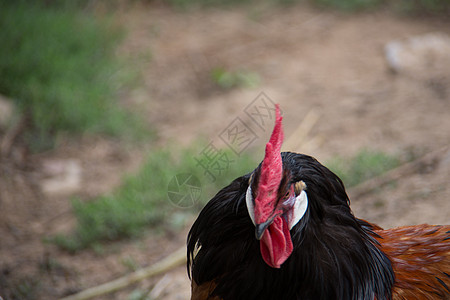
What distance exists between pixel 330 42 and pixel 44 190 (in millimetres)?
3998

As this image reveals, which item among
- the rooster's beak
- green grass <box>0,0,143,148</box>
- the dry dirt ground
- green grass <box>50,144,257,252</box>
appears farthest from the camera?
green grass <box>0,0,143,148</box>

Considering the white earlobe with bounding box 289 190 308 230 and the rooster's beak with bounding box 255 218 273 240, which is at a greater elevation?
the rooster's beak with bounding box 255 218 273 240

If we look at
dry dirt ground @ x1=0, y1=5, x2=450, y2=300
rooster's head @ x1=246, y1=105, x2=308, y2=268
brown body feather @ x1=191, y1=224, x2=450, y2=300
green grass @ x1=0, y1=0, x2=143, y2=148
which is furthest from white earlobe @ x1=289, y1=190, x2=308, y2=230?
green grass @ x1=0, y1=0, x2=143, y2=148

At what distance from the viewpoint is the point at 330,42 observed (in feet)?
19.7

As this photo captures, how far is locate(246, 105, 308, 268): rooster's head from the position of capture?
4.97 feet

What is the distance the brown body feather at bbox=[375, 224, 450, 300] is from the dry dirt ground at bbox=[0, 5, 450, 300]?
1094mm

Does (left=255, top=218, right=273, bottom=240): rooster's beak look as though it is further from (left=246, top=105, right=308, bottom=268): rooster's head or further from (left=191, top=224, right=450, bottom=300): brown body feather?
(left=191, top=224, right=450, bottom=300): brown body feather

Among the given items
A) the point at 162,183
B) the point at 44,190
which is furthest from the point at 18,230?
the point at 162,183

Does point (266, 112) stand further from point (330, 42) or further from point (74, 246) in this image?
point (74, 246)

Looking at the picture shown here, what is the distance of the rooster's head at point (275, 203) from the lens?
4.97 feet

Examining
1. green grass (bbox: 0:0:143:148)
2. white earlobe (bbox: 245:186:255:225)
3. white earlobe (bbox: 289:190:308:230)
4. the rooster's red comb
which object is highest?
the rooster's red comb

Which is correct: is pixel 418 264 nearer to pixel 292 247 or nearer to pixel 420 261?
pixel 420 261

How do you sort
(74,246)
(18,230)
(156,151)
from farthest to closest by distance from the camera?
(156,151)
(18,230)
(74,246)

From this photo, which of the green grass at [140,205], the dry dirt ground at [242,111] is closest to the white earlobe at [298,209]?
the dry dirt ground at [242,111]
